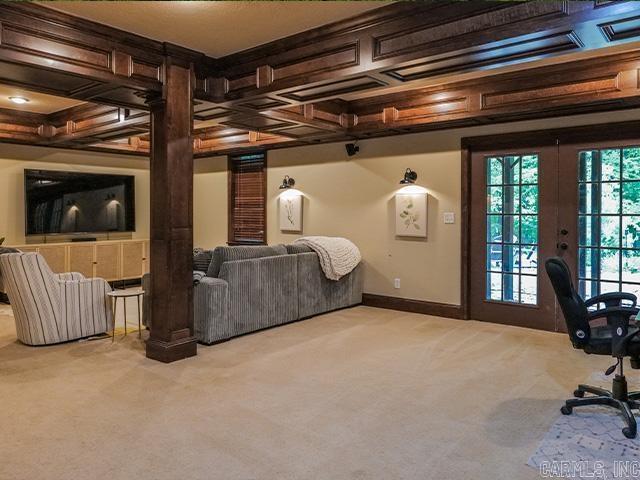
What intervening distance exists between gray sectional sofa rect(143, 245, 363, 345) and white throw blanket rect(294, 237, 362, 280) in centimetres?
8

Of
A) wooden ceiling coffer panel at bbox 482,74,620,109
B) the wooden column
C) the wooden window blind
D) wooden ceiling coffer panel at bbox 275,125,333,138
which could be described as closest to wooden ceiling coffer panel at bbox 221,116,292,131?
wooden ceiling coffer panel at bbox 275,125,333,138

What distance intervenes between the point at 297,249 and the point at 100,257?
12.4 feet

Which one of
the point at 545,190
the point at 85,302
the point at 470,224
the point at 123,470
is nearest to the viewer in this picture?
the point at 123,470

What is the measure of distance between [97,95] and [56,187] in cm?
407

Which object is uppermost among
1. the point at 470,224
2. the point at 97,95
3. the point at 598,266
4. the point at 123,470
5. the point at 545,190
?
the point at 97,95

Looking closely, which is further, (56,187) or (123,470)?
(56,187)

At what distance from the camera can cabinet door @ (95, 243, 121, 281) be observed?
7746 mm

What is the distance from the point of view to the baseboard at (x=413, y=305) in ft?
18.9

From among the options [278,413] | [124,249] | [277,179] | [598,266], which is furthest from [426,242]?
[124,249]

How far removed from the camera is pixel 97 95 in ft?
13.7

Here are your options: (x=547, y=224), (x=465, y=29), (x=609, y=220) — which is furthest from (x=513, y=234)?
(x=465, y=29)

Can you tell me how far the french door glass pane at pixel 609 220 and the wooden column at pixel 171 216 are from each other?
3.80m

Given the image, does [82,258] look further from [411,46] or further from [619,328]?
[619,328]

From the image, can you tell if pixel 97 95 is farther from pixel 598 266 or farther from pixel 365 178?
pixel 598 266
